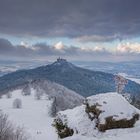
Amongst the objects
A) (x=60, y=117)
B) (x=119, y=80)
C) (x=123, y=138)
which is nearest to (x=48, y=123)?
(x=119, y=80)

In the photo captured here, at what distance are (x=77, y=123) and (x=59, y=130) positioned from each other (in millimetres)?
3777

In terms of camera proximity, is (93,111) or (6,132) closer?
(93,111)

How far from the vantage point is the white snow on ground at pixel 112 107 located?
142 ft

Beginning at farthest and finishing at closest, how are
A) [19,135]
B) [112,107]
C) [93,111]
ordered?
[19,135], [93,111], [112,107]

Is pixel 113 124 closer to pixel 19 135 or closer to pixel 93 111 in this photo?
pixel 93 111

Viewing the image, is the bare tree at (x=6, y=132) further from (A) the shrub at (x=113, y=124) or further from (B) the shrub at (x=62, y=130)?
(A) the shrub at (x=113, y=124)

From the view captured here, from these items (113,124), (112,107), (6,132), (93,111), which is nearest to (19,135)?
(6,132)

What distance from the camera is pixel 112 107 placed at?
1729 inches

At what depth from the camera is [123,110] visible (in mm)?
43938

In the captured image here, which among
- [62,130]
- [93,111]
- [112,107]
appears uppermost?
[112,107]

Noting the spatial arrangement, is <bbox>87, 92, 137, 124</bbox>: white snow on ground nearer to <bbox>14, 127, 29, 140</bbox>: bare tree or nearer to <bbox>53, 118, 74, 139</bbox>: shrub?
<bbox>53, 118, 74, 139</bbox>: shrub

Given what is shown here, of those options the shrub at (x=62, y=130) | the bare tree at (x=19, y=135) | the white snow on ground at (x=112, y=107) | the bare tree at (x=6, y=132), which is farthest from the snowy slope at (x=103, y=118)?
the bare tree at (x=19, y=135)

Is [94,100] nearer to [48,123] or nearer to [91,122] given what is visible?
[91,122]

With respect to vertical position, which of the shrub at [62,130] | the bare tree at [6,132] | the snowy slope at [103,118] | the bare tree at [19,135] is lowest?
the bare tree at [19,135]
